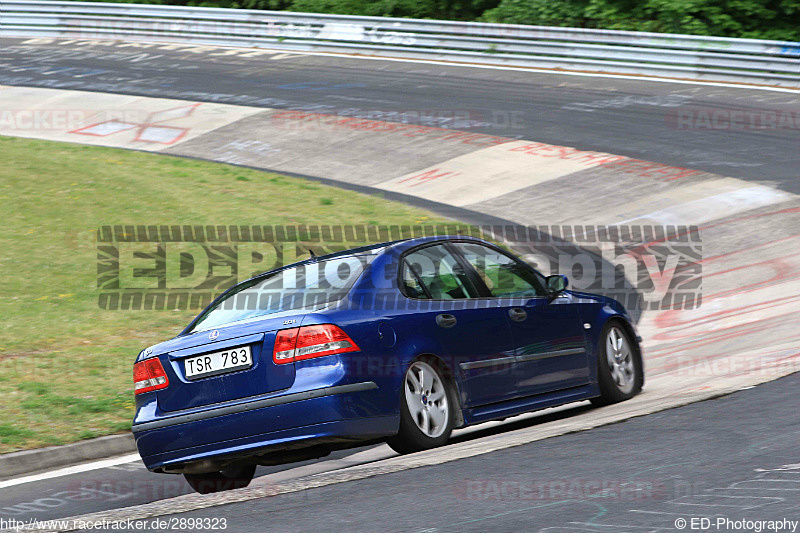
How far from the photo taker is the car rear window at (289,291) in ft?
21.8

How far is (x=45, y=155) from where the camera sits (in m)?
20.1

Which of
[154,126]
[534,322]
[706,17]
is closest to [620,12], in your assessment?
[706,17]

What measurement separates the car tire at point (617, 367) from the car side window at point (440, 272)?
1.57 meters

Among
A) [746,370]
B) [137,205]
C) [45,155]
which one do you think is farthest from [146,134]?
[746,370]

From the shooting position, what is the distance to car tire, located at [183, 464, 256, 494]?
693 cm

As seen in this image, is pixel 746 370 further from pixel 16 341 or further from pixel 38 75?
pixel 38 75

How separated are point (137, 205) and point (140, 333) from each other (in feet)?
18.8

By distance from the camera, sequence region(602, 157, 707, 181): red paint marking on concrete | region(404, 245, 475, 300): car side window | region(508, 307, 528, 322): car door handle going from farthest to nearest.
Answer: region(602, 157, 707, 181): red paint marking on concrete, region(508, 307, 528, 322): car door handle, region(404, 245, 475, 300): car side window

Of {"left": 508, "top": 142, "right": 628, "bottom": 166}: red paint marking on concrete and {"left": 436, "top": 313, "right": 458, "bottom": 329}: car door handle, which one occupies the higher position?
{"left": 436, "top": 313, "right": 458, "bottom": 329}: car door handle

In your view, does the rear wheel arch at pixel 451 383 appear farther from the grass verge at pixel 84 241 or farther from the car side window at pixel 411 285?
the grass verge at pixel 84 241
